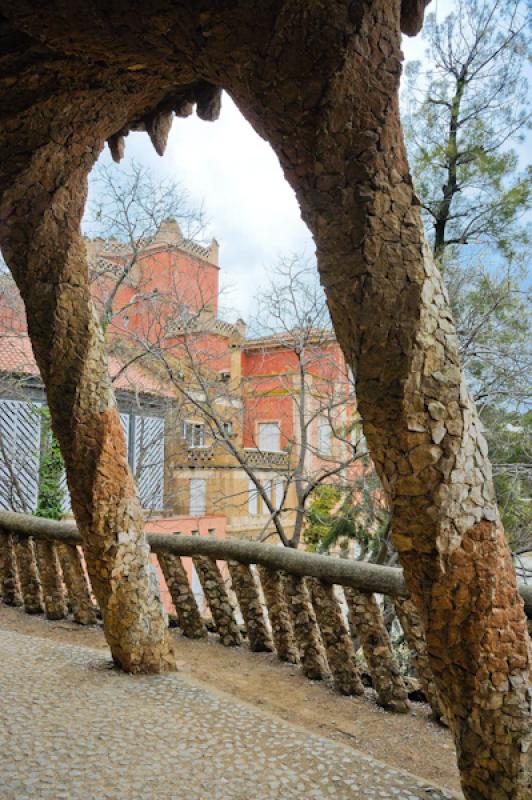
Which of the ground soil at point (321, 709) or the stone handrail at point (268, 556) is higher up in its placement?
the stone handrail at point (268, 556)

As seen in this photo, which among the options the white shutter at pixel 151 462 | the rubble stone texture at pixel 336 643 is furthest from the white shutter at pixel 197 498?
the rubble stone texture at pixel 336 643

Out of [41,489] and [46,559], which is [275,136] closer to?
[46,559]

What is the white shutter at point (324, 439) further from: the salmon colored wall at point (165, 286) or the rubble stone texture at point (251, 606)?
the rubble stone texture at point (251, 606)

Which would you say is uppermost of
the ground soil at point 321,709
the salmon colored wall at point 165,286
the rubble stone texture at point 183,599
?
the salmon colored wall at point 165,286

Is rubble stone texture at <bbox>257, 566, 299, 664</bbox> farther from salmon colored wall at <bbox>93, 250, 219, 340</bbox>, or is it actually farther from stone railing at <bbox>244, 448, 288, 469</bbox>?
stone railing at <bbox>244, 448, 288, 469</bbox>

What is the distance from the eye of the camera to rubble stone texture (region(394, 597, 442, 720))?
2633mm

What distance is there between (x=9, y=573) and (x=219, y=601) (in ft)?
5.93

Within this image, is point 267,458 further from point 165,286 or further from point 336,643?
point 336,643

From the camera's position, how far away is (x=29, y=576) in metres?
4.48

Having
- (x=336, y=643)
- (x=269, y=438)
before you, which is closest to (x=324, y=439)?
(x=269, y=438)

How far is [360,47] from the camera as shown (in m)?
1.57

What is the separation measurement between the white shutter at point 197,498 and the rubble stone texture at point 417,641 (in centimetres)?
963

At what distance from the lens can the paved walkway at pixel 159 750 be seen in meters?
2.04

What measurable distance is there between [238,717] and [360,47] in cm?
236
